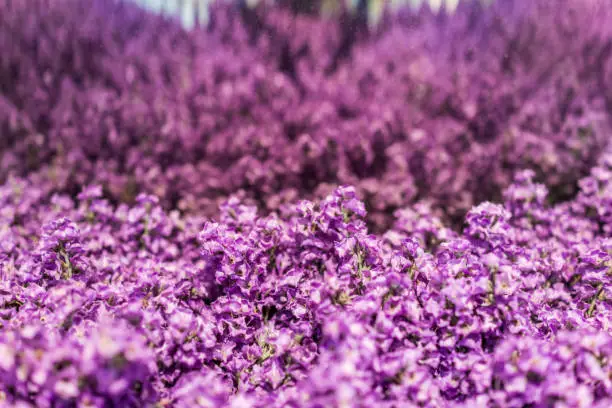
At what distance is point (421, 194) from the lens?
3969 mm

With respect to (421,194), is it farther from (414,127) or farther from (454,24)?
(454,24)

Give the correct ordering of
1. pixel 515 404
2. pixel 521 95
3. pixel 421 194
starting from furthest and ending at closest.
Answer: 1. pixel 521 95
2. pixel 421 194
3. pixel 515 404

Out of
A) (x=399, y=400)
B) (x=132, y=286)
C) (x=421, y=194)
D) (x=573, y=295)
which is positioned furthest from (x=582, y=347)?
(x=421, y=194)

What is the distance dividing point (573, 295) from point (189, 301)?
5.88 ft

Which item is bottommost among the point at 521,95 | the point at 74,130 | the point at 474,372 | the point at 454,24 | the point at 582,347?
the point at 74,130

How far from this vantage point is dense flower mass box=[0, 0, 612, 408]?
1812mm

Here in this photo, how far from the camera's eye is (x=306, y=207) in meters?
2.37

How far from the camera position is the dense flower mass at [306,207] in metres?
1.81

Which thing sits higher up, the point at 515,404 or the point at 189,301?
the point at 515,404

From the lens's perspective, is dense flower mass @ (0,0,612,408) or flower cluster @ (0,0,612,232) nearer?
dense flower mass @ (0,0,612,408)

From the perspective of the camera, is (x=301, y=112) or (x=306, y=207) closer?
(x=306, y=207)

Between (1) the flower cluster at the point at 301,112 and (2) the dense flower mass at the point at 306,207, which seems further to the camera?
(1) the flower cluster at the point at 301,112

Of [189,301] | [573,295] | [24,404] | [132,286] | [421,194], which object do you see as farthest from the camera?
[421,194]

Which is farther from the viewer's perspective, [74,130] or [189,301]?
[74,130]
